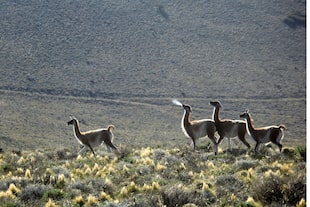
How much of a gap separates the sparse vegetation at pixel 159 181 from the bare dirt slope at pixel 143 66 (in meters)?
14.9

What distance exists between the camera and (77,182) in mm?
10820

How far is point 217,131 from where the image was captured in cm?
1595

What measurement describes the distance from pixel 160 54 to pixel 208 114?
12631mm

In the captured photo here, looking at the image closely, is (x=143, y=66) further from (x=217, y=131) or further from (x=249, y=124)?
(x=249, y=124)

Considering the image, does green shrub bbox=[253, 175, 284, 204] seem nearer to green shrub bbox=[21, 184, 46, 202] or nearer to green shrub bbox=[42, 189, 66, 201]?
green shrub bbox=[42, 189, 66, 201]

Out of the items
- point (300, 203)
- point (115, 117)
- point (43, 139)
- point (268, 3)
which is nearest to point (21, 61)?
point (115, 117)

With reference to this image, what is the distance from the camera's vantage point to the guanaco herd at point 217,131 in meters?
15.0

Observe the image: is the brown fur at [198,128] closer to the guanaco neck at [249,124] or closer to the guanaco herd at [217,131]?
the guanaco herd at [217,131]

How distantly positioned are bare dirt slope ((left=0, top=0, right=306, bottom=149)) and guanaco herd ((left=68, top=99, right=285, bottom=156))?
11.7m

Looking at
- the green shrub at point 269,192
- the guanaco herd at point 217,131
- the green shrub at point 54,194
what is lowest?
the green shrub at point 269,192

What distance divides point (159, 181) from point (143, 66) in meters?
38.2

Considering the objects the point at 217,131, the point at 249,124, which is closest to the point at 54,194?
the point at 249,124

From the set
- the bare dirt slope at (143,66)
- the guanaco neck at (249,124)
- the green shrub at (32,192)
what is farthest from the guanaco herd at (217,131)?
the bare dirt slope at (143,66)

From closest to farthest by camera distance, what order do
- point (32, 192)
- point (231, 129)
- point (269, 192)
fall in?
1. point (269, 192)
2. point (32, 192)
3. point (231, 129)
